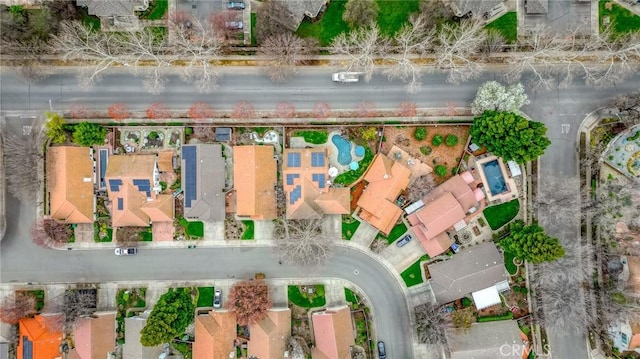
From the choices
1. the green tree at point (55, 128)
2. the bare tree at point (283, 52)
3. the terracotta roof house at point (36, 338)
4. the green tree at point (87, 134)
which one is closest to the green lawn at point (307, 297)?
the bare tree at point (283, 52)

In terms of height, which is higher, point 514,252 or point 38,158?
point 38,158

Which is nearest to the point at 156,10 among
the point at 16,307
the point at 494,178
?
the point at 16,307

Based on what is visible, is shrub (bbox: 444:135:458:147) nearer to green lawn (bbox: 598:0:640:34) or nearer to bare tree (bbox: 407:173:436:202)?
bare tree (bbox: 407:173:436:202)

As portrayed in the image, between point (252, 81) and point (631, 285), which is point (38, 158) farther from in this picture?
point (631, 285)

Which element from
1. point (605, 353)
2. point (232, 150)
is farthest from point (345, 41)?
point (605, 353)

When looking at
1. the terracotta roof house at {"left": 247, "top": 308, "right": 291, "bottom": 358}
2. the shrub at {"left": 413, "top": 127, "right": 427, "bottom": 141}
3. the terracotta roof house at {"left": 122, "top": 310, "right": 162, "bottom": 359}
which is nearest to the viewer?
the terracotta roof house at {"left": 247, "top": 308, "right": 291, "bottom": 358}

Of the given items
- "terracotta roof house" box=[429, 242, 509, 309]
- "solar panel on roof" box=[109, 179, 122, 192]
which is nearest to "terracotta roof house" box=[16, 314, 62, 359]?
"solar panel on roof" box=[109, 179, 122, 192]
